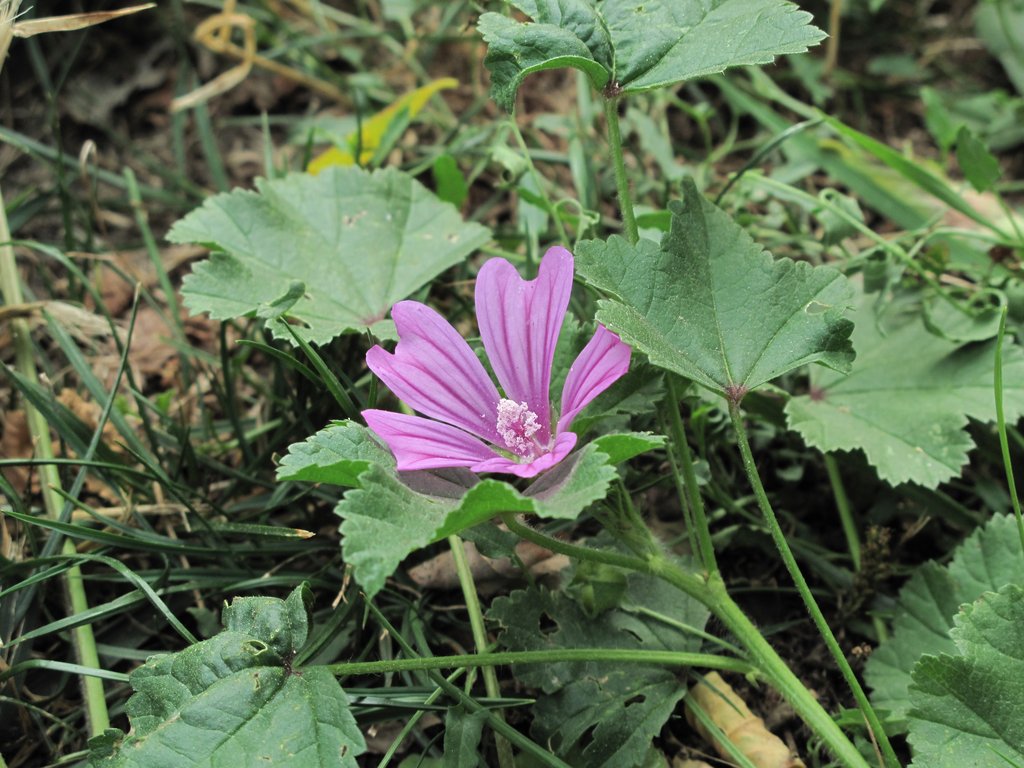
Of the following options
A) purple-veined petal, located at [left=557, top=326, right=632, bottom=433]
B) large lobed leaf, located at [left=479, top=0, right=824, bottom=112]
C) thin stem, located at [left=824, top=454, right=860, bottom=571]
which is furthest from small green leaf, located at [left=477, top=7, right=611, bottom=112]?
thin stem, located at [left=824, top=454, right=860, bottom=571]

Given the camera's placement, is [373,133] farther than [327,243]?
Yes

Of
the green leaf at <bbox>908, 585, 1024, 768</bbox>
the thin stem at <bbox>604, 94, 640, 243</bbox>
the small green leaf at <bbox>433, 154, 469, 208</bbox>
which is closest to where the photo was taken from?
the green leaf at <bbox>908, 585, 1024, 768</bbox>

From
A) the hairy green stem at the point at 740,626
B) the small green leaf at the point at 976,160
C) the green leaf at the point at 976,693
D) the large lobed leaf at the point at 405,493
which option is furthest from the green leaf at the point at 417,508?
the small green leaf at the point at 976,160

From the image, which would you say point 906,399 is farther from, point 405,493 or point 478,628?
point 405,493

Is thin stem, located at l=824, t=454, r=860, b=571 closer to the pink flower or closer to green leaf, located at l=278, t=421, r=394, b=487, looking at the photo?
the pink flower

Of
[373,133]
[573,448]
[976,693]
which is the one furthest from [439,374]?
[373,133]

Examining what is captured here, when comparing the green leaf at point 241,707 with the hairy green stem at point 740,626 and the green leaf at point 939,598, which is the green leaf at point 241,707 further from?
the green leaf at point 939,598
